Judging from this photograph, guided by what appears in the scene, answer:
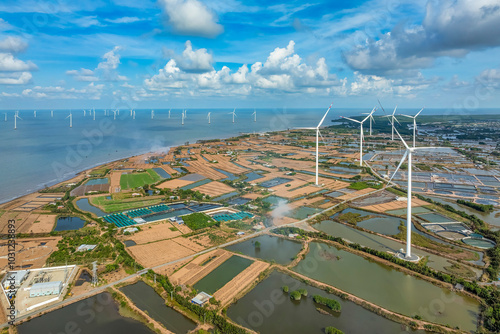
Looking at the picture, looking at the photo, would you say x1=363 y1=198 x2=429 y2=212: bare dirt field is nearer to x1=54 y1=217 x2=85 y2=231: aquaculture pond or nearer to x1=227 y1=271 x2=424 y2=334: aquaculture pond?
x1=227 y1=271 x2=424 y2=334: aquaculture pond

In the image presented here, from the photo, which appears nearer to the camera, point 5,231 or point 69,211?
point 5,231

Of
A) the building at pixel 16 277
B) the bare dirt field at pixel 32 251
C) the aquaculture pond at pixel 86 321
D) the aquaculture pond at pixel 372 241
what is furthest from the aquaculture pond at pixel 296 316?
the bare dirt field at pixel 32 251

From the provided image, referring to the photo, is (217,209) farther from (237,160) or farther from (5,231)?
(237,160)

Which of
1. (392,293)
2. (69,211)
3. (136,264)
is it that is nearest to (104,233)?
(136,264)

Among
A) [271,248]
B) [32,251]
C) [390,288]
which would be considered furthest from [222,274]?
[32,251]

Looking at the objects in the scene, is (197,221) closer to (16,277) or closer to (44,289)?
(44,289)
